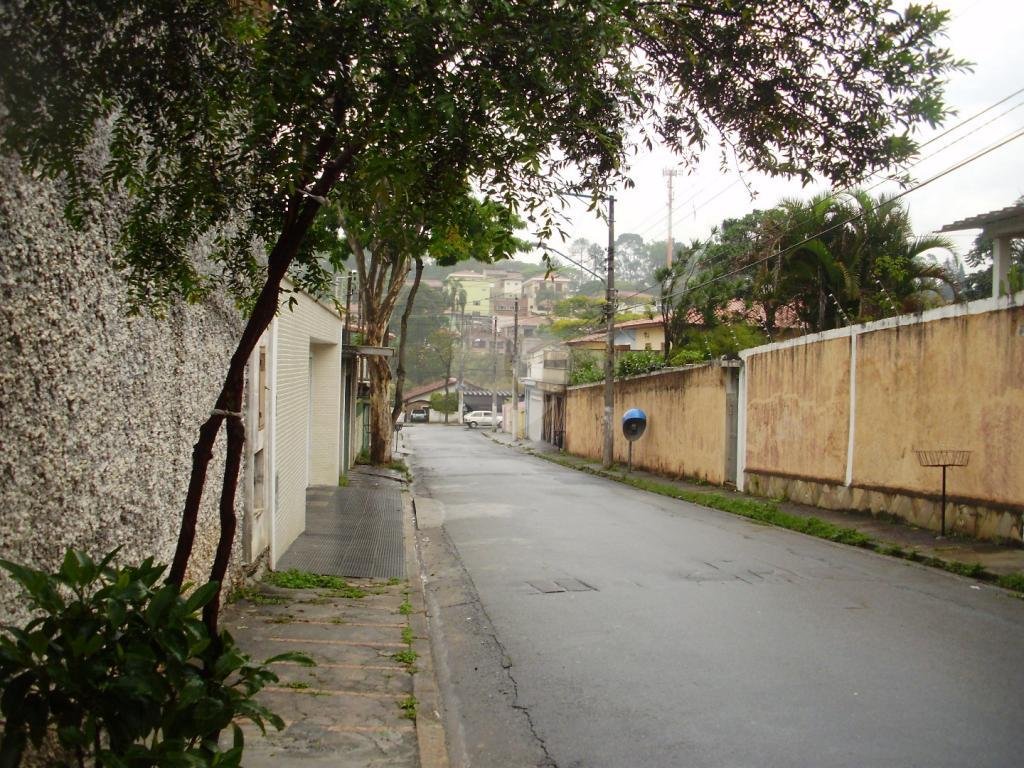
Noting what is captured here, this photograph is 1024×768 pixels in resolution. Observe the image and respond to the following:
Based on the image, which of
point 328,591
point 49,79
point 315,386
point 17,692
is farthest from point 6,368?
point 315,386

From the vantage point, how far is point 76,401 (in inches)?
167

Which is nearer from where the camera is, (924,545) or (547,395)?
(924,545)

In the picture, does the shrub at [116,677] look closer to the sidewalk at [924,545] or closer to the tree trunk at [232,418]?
the tree trunk at [232,418]

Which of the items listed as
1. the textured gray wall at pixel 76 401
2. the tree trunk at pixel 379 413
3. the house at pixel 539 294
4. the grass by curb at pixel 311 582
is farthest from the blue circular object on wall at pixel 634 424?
the house at pixel 539 294

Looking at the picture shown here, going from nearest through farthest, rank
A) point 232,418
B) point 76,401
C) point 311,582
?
point 232,418 → point 76,401 → point 311,582

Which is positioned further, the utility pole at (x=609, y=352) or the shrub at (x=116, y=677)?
the utility pole at (x=609, y=352)

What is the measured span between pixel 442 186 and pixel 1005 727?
14.1ft

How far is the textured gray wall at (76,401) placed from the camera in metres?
3.60

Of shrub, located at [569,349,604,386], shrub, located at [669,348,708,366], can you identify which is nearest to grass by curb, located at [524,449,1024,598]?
shrub, located at [669,348,708,366]

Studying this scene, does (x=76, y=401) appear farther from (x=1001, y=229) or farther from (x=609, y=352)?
(x=609, y=352)

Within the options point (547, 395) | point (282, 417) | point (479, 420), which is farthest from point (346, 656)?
point (479, 420)

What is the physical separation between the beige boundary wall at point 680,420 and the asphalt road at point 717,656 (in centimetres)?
1062

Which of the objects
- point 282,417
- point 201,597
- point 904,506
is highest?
point 282,417

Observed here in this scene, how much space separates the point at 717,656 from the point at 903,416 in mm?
9470
